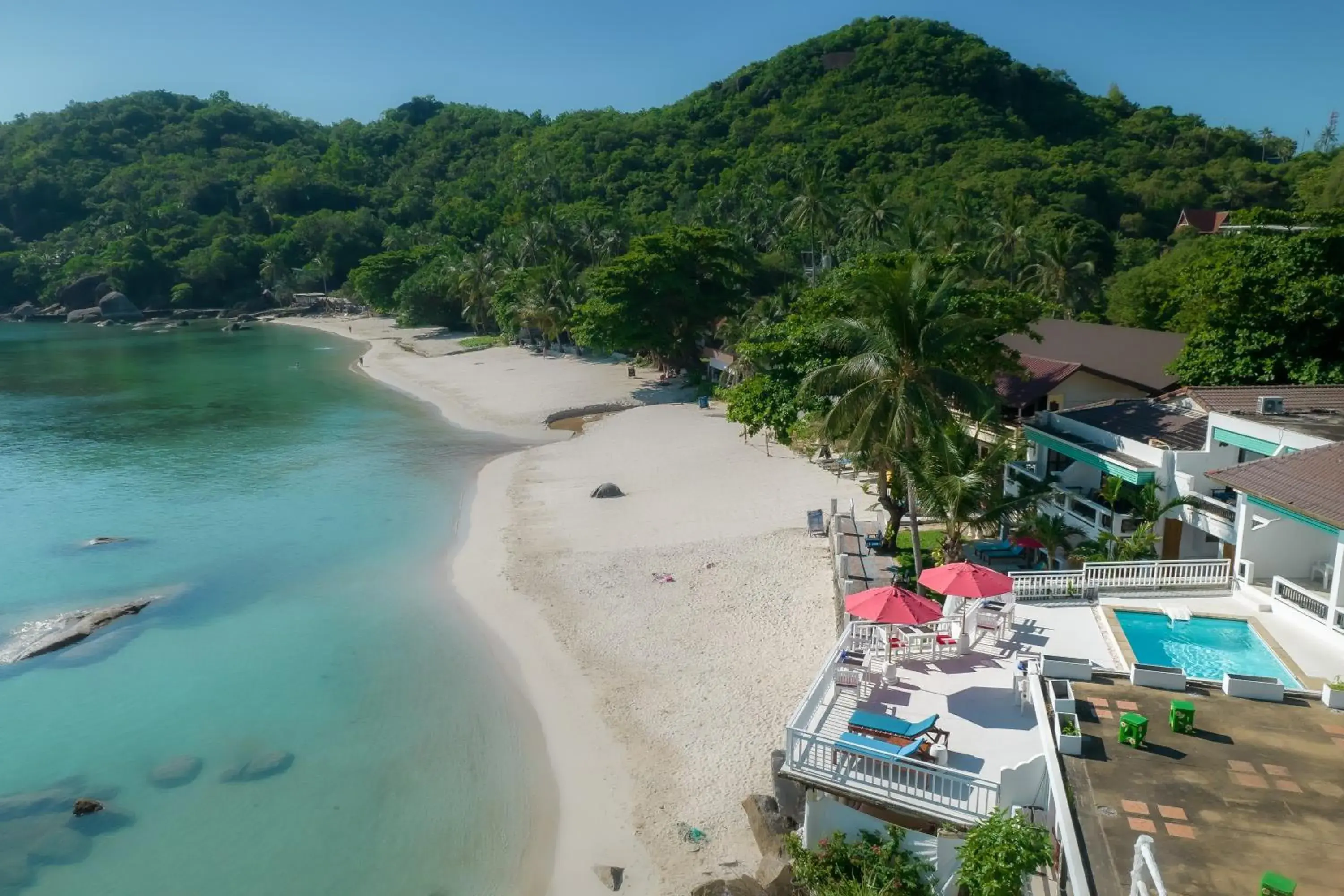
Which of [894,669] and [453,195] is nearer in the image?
[894,669]

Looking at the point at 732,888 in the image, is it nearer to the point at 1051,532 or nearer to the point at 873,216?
the point at 1051,532

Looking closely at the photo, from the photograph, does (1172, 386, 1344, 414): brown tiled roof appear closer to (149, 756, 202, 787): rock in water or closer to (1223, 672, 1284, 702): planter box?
(1223, 672, 1284, 702): planter box

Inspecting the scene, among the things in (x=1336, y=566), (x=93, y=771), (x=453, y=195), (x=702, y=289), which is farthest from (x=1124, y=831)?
(x=453, y=195)

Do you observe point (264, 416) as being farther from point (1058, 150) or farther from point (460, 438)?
point (1058, 150)

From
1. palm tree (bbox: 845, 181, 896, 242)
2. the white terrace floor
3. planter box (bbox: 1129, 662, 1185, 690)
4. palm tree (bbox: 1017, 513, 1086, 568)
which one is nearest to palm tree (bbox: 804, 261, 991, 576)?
palm tree (bbox: 1017, 513, 1086, 568)

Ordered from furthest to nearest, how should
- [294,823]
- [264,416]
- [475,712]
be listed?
[264,416] → [475,712] → [294,823]

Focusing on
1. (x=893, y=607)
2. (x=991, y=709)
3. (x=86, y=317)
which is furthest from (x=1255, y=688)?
(x=86, y=317)

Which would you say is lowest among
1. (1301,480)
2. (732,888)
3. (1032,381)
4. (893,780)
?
(732,888)

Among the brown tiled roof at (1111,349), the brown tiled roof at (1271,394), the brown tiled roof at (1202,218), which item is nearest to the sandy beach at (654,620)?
the brown tiled roof at (1111,349)
